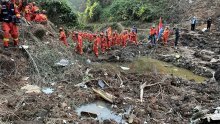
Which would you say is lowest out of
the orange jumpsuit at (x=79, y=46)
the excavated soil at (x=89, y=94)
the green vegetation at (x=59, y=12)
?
the excavated soil at (x=89, y=94)

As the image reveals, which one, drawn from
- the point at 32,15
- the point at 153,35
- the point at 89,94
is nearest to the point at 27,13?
the point at 32,15

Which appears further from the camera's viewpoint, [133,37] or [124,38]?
[133,37]

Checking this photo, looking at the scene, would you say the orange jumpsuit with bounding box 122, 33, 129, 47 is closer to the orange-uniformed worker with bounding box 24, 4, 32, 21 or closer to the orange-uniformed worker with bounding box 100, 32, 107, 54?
the orange-uniformed worker with bounding box 100, 32, 107, 54

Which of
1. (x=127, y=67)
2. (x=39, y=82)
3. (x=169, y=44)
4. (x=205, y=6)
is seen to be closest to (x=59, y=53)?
(x=39, y=82)

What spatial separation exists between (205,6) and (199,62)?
40.5ft

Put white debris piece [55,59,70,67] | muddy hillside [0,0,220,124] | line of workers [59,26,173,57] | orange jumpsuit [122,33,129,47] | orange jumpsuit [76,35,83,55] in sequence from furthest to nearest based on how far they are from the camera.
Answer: orange jumpsuit [122,33,129,47] → line of workers [59,26,173,57] → orange jumpsuit [76,35,83,55] → white debris piece [55,59,70,67] → muddy hillside [0,0,220,124]

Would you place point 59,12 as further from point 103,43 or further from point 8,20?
point 8,20

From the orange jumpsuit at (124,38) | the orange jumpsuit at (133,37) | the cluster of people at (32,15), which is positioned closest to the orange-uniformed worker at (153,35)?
the orange jumpsuit at (133,37)

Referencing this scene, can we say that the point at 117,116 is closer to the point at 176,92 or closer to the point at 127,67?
the point at 176,92

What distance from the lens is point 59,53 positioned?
14.2 metres

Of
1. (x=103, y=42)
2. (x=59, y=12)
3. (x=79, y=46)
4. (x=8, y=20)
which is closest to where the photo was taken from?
(x=8, y=20)

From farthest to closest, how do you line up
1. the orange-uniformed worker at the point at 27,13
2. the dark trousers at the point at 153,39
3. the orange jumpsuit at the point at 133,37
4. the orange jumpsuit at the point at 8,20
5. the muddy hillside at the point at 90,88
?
the orange jumpsuit at the point at 133,37 → the dark trousers at the point at 153,39 → the orange-uniformed worker at the point at 27,13 → the orange jumpsuit at the point at 8,20 → the muddy hillside at the point at 90,88

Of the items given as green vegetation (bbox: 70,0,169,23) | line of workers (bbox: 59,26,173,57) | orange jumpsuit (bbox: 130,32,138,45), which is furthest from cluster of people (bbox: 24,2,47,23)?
green vegetation (bbox: 70,0,169,23)

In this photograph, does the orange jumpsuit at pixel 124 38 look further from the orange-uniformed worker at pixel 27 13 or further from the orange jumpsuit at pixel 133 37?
the orange-uniformed worker at pixel 27 13
